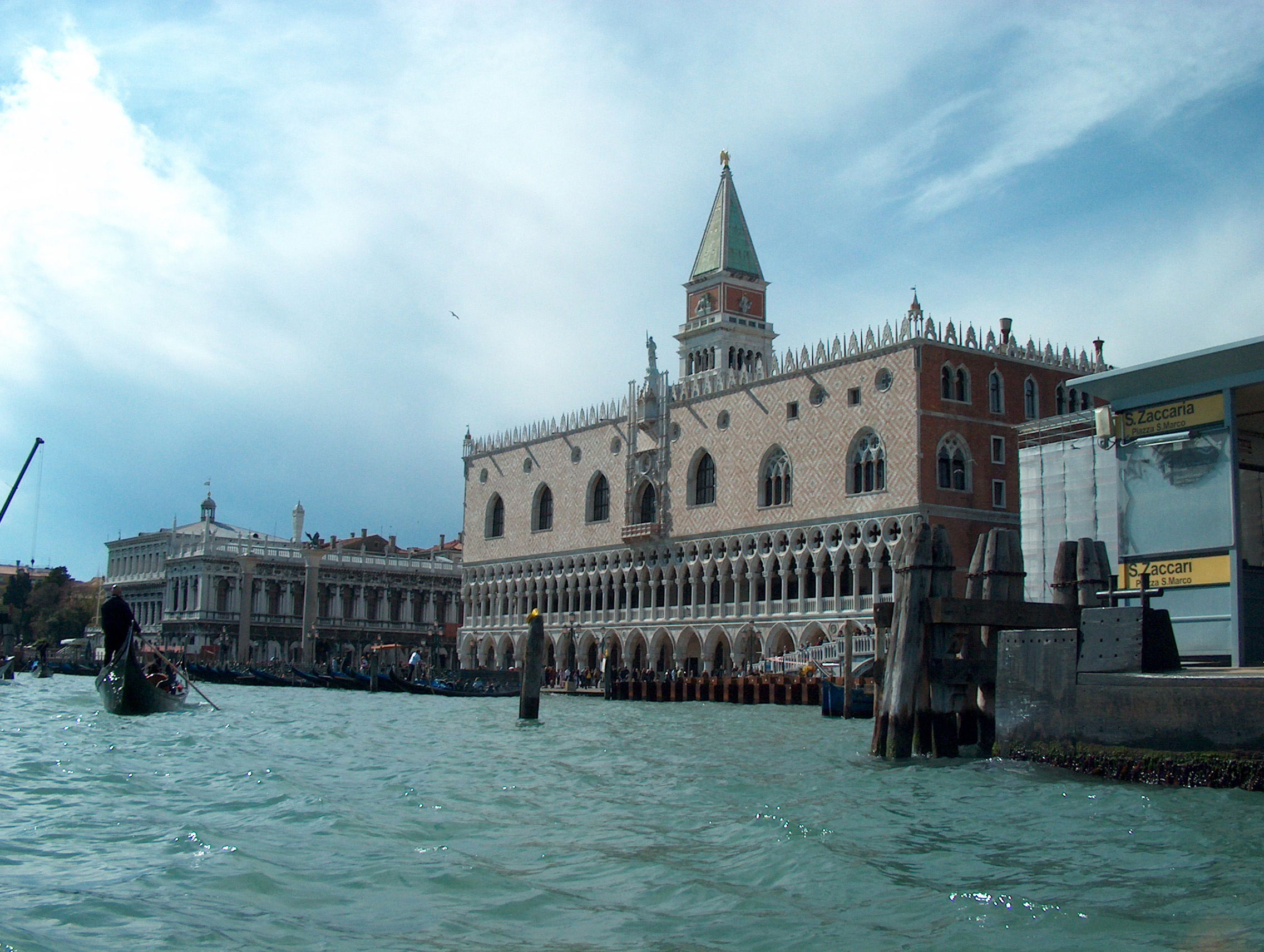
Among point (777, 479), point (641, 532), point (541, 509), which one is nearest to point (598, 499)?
point (541, 509)

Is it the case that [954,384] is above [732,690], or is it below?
above

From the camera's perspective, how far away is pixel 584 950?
663 centimetres

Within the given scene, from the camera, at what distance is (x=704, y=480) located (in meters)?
44.0

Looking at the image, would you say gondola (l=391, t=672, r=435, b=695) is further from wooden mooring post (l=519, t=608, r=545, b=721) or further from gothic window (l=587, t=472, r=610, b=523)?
wooden mooring post (l=519, t=608, r=545, b=721)

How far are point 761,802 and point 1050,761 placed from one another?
3224 millimetres

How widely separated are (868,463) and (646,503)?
38.4ft

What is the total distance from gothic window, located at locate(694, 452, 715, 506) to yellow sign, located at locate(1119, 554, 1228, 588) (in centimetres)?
2444

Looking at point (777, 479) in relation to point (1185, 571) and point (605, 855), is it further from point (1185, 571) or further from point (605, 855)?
point (605, 855)

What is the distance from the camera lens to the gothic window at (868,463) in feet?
119

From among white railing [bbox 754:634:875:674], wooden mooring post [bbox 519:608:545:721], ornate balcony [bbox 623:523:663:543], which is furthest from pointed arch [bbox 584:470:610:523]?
wooden mooring post [bbox 519:608:545:721]

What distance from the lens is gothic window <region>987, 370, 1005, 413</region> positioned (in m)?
36.2

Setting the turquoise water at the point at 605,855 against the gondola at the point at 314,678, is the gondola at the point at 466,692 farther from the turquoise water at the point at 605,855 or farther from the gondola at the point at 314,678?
the turquoise water at the point at 605,855

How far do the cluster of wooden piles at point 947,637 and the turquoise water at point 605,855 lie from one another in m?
0.52

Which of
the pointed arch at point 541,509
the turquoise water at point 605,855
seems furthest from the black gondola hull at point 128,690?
the pointed arch at point 541,509
